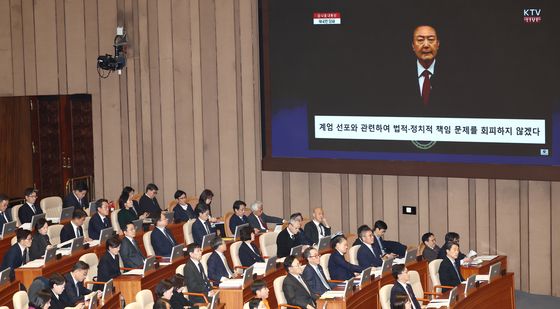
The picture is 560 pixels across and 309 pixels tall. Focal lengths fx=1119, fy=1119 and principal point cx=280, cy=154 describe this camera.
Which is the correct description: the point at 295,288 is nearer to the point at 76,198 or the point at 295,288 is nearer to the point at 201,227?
the point at 201,227

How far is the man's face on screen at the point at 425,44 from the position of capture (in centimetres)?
1584

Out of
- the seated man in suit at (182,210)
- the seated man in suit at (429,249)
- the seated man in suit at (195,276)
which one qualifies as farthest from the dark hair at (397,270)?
the seated man in suit at (182,210)

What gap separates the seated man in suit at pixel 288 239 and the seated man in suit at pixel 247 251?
61 centimetres

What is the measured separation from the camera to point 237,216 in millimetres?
16734

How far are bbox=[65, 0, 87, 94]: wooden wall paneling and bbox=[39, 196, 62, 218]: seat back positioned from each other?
8.10 ft

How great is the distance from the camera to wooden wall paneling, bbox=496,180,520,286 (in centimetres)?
1602

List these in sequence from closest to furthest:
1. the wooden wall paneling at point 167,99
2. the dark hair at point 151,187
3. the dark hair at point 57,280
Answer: the dark hair at point 57,280 < the dark hair at point 151,187 < the wooden wall paneling at point 167,99

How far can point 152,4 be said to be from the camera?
1877 cm

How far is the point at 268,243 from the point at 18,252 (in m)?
3.46

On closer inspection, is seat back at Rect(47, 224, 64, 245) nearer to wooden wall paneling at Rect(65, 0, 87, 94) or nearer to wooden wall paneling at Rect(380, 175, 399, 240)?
wooden wall paneling at Rect(65, 0, 87, 94)

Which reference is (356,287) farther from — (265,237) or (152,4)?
(152,4)

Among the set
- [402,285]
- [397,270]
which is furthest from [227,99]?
[402,285]

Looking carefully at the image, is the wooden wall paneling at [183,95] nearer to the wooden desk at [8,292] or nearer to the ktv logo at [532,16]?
the ktv logo at [532,16]

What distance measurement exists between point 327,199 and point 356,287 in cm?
472
